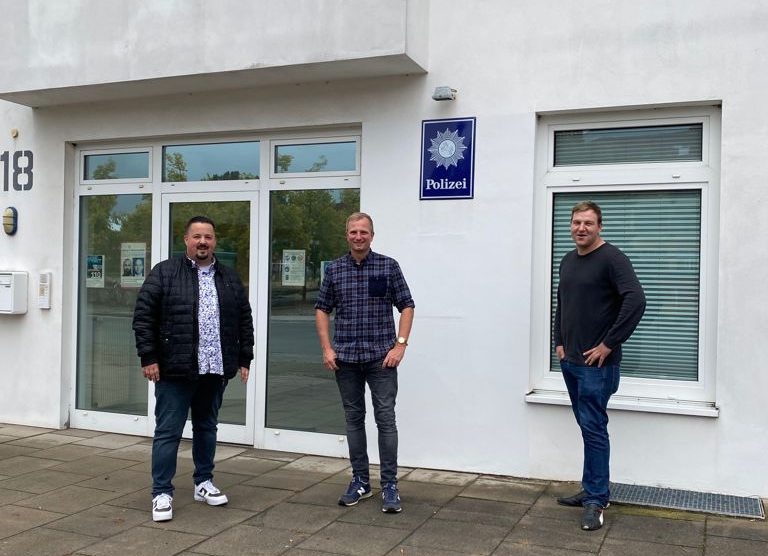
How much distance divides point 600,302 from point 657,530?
1.39 m

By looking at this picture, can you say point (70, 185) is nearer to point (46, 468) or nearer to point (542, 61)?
point (46, 468)

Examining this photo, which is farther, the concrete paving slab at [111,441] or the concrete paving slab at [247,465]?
the concrete paving slab at [111,441]

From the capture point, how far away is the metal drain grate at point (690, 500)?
5.11 meters

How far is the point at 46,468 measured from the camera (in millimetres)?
6289

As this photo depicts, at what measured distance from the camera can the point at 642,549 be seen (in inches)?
176

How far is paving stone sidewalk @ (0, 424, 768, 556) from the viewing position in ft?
14.8

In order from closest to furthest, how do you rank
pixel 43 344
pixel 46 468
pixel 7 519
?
pixel 7 519, pixel 46 468, pixel 43 344

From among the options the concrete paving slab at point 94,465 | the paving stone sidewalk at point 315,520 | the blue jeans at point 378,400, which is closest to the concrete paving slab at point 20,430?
the paving stone sidewalk at point 315,520

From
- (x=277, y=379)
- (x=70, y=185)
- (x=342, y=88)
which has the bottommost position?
(x=277, y=379)

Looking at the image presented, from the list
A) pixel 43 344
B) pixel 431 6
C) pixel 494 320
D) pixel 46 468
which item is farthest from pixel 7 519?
pixel 431 6

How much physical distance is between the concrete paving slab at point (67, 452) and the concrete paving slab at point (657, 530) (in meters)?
4.25

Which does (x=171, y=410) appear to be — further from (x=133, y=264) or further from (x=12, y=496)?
(x=133, y=264)

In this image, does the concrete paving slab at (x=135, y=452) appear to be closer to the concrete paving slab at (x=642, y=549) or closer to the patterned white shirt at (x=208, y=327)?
the patterned white shirt at (x=208, y=327)

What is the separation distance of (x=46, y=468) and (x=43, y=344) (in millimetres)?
1777
